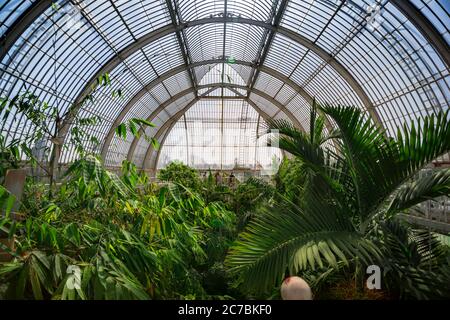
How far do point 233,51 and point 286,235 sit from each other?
31034 millimetres

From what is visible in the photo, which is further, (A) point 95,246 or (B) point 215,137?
(B) point 215,137

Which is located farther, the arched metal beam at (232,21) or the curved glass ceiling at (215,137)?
the curved glass ceiling at (215,137)

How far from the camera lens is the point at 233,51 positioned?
3192 cm

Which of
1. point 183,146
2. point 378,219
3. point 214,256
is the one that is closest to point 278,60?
point 183,146

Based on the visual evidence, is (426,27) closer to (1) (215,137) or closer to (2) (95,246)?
(2) (95,246)

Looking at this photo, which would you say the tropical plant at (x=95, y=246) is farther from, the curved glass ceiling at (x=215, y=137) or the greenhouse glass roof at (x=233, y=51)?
the curved glass ceiling at (x=215, y=137)

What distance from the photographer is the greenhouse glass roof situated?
51.6 ft

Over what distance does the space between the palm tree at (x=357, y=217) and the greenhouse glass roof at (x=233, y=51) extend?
6.39m

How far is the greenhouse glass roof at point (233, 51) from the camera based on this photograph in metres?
15.7

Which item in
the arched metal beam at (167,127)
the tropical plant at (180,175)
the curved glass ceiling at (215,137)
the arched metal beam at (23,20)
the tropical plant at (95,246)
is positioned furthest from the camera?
the curved glass ceiling at (215,137)

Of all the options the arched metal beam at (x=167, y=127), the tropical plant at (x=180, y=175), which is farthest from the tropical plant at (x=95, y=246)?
the arched metal beam at (x=167, y=127)

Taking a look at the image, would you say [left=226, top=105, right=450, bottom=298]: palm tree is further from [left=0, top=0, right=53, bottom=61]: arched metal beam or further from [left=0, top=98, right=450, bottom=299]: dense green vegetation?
[left=0, top=0, right=53, bottom=61]: arched metal beam

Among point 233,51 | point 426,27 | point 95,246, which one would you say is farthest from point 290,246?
point 233,51
